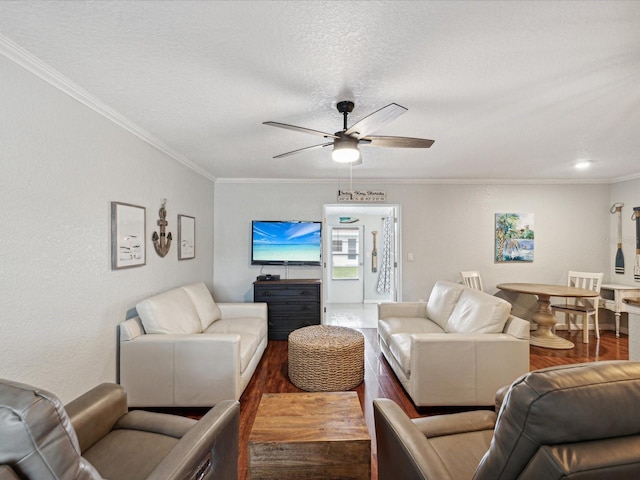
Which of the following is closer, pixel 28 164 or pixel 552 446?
pixel 552 446

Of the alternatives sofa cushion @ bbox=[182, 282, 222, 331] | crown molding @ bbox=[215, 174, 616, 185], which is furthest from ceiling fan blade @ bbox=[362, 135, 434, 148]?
crown molding @ bbox=[215, 174, 616, 185]

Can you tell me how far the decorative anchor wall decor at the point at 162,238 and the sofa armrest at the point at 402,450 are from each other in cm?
261

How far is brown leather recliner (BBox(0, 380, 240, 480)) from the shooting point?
0.73m

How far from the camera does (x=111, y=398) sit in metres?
1.63

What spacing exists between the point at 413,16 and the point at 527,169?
3.81 metres

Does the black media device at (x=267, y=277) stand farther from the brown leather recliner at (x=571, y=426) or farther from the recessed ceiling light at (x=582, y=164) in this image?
the recessed ceiling light at (x=582, y=164)

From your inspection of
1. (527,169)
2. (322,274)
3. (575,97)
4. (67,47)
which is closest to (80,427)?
(67,47)

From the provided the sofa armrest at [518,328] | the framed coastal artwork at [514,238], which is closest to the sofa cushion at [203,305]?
the sofa armrest at [518,328]

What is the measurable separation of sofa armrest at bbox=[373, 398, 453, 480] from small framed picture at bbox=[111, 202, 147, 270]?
2259mm

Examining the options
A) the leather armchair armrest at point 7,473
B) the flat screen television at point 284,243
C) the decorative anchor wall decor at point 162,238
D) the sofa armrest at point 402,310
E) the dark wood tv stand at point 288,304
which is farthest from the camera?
the flat screen television at point 284,243

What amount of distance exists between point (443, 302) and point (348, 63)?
275 centimetres

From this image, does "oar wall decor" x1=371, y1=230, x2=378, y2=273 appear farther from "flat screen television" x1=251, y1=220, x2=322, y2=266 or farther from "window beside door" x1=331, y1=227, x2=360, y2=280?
"flat screen television" x1=251, y1=220, x2=322, y2=266

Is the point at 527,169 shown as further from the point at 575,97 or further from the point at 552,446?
the point at 552,446

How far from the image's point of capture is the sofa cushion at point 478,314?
2.70 meters
